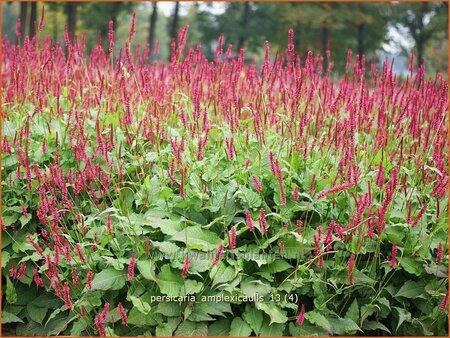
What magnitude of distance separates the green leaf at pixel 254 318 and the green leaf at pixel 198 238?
402 mm

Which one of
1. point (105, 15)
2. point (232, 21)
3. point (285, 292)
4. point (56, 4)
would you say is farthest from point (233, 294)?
point (232, 21)

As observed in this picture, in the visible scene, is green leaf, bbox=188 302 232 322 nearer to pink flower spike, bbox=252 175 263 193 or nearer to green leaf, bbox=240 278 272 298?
green leaf, bbox=240 278 272 298

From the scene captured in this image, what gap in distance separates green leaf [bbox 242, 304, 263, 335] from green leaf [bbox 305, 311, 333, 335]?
10.4 inches

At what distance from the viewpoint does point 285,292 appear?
3396 mm

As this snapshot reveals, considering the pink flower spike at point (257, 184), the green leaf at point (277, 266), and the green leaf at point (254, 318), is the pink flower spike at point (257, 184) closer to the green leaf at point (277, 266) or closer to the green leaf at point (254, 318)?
the green leaf at point (277, 266)

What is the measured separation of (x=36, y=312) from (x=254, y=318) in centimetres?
148

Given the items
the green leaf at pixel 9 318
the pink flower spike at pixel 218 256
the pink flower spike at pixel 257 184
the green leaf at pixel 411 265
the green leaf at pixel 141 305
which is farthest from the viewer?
the green leaf at pixel 9 318

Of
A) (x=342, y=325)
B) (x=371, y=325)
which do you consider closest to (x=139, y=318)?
(x=342, y=325)

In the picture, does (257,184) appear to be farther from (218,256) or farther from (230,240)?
(218,256)

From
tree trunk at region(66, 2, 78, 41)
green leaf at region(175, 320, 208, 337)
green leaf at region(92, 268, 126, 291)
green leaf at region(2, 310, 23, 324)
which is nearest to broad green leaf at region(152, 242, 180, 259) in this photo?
green leaf at region(92, 268, 126, 291)

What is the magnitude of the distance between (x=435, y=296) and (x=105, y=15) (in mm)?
24974

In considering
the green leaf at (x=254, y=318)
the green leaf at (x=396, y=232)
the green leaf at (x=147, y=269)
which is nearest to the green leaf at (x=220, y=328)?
the green leaf at (x=254, y=318)

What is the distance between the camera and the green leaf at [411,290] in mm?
3430

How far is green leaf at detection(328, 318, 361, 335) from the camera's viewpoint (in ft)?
10.7
